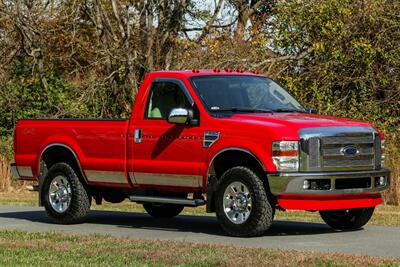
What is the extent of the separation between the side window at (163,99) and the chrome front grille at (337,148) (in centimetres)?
212

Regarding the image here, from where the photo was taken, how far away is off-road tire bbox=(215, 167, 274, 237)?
1220cm

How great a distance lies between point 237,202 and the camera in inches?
492

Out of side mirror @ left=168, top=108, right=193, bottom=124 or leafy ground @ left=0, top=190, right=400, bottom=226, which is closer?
side mirror @ left=168, top=108, right=193, bottom=124

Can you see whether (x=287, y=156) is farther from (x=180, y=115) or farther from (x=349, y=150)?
(x=180, y=115)

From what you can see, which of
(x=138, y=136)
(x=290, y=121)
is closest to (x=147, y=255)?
(x=290, y=121)

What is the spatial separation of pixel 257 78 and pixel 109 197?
2.82 metres

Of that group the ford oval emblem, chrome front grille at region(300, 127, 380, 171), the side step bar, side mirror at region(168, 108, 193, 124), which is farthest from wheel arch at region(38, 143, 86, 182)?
the ford oval emblem

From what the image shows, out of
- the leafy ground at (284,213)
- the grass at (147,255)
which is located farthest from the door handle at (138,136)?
the leafy ground at (284,213)

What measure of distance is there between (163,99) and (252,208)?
2.43 m

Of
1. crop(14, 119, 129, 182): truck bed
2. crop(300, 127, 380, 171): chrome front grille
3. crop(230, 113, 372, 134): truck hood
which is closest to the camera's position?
crop(300, 127, 380, 171): chrome front grille

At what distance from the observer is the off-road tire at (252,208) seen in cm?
1220

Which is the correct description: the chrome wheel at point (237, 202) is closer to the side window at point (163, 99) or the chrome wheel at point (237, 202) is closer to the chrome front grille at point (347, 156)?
the chrome front grille at point (347, 156)

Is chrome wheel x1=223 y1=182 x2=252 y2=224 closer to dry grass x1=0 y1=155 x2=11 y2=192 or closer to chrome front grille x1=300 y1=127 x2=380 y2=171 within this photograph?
chrome front grille x1=300 y1=127 x2=380 y2=171

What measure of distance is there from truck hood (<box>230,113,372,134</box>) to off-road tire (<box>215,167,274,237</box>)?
616mm
